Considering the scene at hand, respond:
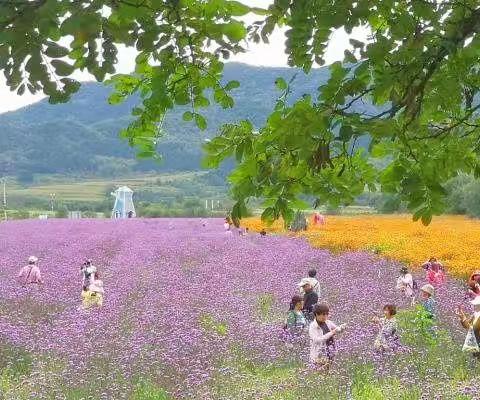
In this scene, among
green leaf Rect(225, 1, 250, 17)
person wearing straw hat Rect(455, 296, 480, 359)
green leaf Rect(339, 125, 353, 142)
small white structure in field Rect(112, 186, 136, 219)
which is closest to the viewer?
green leaf Rect(225, 1, 250, 17)

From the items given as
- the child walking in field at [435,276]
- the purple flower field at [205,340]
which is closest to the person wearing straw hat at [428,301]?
the purple flower field at [205,340]

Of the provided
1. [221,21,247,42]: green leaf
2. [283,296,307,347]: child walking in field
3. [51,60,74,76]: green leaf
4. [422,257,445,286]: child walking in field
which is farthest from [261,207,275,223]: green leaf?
[422,257,445,286]: child walking in field

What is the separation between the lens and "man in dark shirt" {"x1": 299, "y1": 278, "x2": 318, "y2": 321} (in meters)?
9.79

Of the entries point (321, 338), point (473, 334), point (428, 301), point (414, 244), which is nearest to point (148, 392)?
point (321, 338)

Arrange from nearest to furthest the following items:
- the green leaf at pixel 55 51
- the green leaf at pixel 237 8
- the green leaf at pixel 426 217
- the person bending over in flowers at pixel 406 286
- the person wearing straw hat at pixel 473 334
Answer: the green leaf at pixel 55 51, the green leaf at pixel 237 8, the green leaf at pixel 426 217, the person wearing straw hat at pixel 473 334, the person bending over in flowers at pixel 406 286

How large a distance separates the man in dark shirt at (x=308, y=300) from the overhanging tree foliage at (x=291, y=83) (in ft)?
21.0

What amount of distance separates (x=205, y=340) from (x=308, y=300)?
6.97 ft

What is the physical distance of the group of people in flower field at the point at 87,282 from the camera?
37.2 ft

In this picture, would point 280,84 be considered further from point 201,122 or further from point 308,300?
point 308,300

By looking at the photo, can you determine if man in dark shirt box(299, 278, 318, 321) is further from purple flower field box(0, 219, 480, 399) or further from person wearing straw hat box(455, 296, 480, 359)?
person wearing straw hat box(455, 296, 480, 359)

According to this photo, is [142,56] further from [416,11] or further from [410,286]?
[410,286]

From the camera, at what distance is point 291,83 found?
10.3ft

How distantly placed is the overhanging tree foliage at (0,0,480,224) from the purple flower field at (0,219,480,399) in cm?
368

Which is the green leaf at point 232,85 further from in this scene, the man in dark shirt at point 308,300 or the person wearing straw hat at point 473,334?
the man in dark shirt at point 308,300
